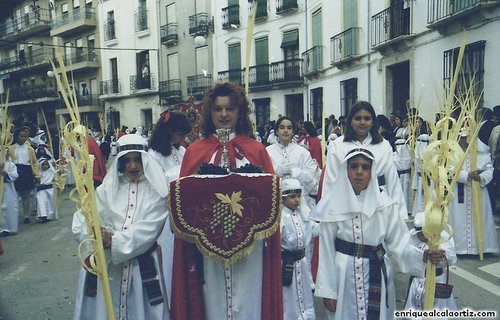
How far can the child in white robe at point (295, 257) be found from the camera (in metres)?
4.17

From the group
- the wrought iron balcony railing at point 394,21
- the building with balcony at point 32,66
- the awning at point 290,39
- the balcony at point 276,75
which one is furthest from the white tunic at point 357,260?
the building with balcony at point 32,66

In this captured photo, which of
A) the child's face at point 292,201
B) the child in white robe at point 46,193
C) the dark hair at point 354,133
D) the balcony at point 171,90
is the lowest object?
the child in white robe at point 46,193

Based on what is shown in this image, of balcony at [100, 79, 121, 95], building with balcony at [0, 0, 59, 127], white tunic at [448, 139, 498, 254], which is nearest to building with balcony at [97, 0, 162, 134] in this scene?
balcony at [100, 79, 121, 95]

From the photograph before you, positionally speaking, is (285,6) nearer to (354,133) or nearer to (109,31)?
(109,31)

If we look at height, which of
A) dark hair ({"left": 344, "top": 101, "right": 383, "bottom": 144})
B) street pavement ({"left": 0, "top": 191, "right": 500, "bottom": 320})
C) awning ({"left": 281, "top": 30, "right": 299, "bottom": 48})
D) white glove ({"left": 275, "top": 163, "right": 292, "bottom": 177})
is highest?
awning ({"left": 281, "top": 30, "right": 299, "bottom": 48})

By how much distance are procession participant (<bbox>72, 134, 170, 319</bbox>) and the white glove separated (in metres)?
2.63

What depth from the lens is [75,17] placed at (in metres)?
37.8

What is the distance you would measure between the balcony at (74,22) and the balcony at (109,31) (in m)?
1.36

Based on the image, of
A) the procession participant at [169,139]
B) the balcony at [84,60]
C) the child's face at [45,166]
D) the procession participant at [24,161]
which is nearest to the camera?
the procession participant at [169,139]

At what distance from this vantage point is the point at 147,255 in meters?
3.47

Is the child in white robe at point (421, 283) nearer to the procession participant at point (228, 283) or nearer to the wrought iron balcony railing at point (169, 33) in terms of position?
the procession participant at point (228, 283)

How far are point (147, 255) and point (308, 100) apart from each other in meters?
21.1

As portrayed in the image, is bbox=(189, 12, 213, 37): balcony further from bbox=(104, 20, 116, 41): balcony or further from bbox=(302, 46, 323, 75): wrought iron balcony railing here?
bbox=(302, 46, 323, 75): wrought iron balcony railing

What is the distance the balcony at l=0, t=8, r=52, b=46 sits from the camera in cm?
3348
